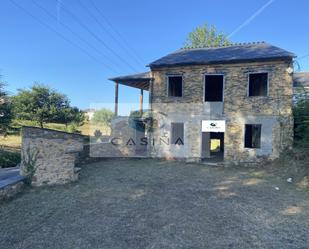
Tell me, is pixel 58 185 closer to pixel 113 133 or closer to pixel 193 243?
pixel 193 243

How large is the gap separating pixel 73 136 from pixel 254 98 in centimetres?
917

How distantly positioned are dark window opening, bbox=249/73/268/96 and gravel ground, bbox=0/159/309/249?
537cm

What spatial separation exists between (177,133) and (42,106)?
12.4 meters

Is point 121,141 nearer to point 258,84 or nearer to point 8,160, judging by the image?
point 8,160

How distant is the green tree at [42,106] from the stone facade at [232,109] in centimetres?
1015

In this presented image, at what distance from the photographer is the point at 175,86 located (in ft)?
50.8

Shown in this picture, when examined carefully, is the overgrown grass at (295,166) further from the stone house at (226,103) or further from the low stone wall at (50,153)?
the low stone wall at (50,153)

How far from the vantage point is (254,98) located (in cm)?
1309

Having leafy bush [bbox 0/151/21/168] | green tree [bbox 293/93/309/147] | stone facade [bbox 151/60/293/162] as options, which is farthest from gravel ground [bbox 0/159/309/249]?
leafy bush [bbox 0/151/21/168]

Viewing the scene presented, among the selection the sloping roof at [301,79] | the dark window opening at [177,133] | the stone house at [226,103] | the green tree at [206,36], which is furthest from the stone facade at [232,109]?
the green tree at [206,36]

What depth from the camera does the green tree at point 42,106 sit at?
19.7 meters

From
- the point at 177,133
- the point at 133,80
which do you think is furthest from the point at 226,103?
the point at 133,80

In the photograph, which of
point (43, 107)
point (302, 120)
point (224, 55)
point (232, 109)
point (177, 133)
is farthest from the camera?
point (43, 107)

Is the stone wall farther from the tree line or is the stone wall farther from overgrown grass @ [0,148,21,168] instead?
the tree line
